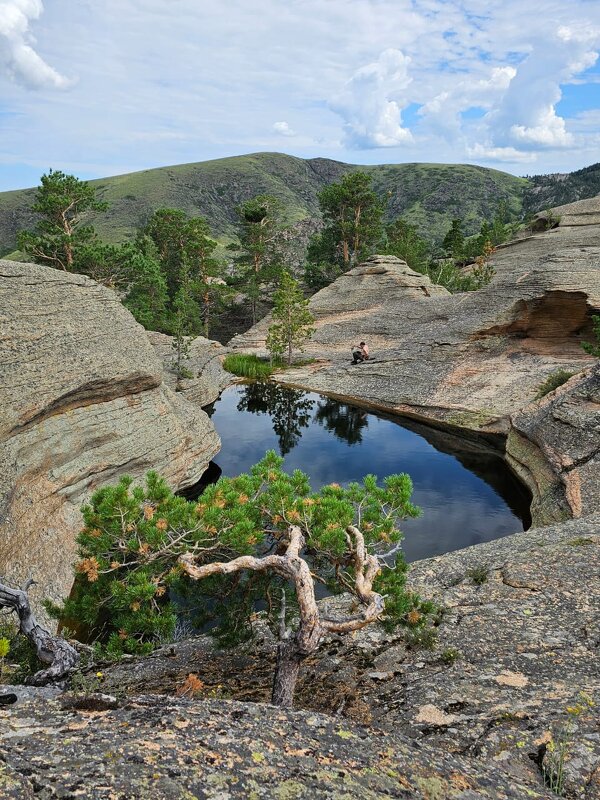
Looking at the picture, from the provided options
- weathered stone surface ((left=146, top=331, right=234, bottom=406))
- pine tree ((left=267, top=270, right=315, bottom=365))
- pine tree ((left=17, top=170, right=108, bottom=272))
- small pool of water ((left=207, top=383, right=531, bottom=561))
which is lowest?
small pool of water ((left=207, top=383, right=531, bottom=561))

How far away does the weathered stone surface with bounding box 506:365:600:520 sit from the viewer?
21625 millimetres

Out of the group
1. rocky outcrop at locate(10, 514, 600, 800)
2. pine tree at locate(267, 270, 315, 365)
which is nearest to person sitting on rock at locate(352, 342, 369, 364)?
pine tree at locate(267, 270, 315, 365)

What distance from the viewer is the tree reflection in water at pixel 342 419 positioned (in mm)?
37500

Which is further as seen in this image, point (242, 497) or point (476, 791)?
point (242, 497)

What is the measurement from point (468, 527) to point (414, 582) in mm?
9180

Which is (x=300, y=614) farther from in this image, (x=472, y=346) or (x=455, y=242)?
(x=455, y=242)

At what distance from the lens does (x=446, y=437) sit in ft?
119

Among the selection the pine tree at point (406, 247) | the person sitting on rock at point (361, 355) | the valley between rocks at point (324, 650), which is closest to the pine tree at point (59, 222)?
the valley between rocks at point (324, 650)

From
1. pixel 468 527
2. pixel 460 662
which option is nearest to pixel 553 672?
pixel 460 662

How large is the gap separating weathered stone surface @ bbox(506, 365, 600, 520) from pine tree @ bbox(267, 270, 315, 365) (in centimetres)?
2811

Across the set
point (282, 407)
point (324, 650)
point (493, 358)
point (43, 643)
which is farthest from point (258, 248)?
point (43, 643)

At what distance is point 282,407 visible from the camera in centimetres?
4456

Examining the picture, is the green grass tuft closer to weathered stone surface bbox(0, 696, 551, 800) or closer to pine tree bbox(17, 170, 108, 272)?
pine tree bbox(17, 170, 108, 272)

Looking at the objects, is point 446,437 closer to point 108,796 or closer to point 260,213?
point 108,796
